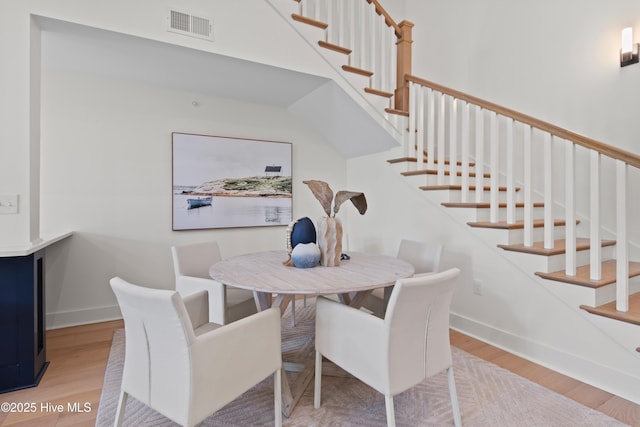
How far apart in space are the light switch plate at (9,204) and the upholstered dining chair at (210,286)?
2.97 feet

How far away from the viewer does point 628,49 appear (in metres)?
2.55

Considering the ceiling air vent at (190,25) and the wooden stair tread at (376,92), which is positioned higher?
the ceiling air vent at (190,25)

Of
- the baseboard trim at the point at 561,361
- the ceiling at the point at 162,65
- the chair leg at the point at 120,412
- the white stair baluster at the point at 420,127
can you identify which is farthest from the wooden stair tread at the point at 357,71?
the chair leg at the point at 120,412

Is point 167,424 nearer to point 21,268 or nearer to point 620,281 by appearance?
point 21,268

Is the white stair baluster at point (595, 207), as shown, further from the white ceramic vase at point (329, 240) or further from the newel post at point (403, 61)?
the newel post at point (403, 61)

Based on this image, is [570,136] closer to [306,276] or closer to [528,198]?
[528,198]

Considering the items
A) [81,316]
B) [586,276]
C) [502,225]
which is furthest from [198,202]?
[586,276]

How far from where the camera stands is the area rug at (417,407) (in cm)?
158

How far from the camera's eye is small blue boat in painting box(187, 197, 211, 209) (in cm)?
322

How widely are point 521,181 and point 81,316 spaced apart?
171 inches

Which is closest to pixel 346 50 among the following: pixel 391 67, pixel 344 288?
pixel 391 67

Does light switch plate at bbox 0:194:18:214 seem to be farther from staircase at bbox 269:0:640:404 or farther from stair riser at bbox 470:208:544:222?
stair riser at bbox 470:208:544:222

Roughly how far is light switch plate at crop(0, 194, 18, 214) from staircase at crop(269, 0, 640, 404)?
2317 mm

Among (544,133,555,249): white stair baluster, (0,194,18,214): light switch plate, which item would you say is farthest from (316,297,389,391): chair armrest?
(0,194,18,214): light switch plate
